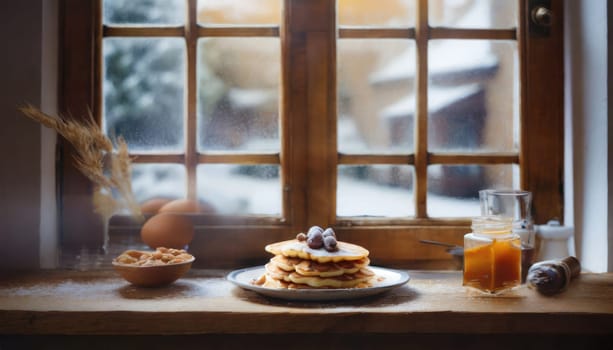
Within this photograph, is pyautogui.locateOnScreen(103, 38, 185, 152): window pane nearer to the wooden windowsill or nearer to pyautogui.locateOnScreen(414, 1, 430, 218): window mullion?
the wooden windowsill

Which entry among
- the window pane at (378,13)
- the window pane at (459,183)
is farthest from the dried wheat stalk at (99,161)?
the window pane at (459,183)

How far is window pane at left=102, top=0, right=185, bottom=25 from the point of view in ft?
5.51

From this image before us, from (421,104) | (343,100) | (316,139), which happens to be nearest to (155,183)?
(316,139)

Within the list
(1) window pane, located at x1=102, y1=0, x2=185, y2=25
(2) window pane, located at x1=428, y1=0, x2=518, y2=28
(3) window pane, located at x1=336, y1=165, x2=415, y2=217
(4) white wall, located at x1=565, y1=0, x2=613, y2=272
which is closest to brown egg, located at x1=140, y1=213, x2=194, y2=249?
(3) window pane, located at x1=336, y1=165, x2=415, y2=217

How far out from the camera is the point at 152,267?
1.31 m

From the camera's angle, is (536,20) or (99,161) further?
(536,20)

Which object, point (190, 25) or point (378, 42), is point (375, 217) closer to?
point (378, 42)

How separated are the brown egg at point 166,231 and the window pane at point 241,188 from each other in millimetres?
156

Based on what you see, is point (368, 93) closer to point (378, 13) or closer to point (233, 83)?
point (378, 13)

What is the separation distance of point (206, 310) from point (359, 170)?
706 mm

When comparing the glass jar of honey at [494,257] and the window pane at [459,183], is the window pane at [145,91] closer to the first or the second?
the window pane at [459,183]

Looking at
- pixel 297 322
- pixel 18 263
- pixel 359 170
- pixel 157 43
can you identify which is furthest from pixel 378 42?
pixel 18 263

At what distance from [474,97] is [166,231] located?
0.97 meters

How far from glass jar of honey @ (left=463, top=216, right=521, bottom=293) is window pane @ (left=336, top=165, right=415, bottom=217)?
1.29 feet
